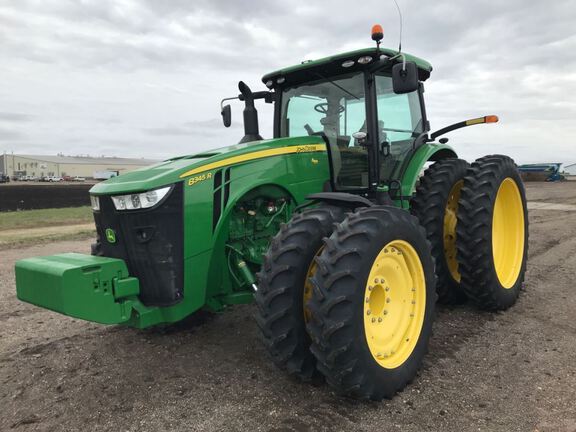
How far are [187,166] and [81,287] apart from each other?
1103mm

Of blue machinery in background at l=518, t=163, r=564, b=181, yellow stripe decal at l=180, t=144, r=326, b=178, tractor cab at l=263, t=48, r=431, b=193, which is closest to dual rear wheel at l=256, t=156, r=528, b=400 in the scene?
yellow stripe decal at l=180, t=144, r=326, b=178

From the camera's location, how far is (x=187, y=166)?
11.4 feet

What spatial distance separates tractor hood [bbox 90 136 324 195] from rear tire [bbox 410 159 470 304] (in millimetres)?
1437

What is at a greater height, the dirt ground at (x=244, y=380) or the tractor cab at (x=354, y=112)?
the tractor cab at (x=354, y=112)

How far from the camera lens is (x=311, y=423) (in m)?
2.92

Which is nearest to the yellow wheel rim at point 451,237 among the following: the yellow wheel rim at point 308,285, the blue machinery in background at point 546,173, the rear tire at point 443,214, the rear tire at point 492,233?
the rear tire at point 443,214

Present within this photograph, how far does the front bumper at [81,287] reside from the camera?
9.41 feet

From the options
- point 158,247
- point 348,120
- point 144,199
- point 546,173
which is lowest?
point 546,173

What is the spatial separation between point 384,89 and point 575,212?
1350cm

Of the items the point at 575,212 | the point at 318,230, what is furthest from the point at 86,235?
the point at 575,212

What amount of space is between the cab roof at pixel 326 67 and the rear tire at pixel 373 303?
1.51 metres

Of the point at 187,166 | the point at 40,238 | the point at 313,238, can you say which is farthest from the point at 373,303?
the point at 40,238

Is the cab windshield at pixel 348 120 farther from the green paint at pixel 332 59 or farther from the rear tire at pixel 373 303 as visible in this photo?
the rear tire at pixel 373 303

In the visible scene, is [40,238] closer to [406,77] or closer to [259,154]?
[259,154]
